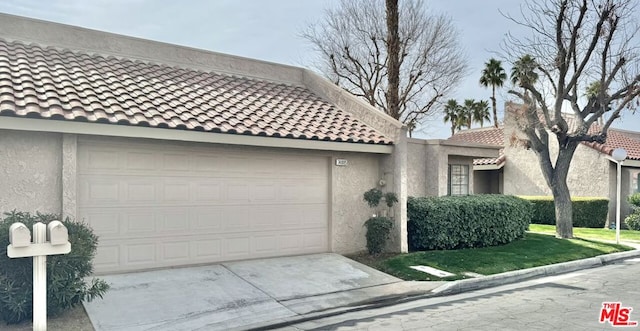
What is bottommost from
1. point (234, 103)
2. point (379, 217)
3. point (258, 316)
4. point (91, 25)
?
point (258, 316)

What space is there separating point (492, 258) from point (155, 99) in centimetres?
893

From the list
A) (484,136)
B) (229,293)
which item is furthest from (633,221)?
(229,293)

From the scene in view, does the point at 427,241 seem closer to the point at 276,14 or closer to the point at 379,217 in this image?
the point at 379,217

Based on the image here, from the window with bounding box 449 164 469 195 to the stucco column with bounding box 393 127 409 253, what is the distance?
16.5 feet

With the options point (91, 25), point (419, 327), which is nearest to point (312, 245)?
point (419, 327)

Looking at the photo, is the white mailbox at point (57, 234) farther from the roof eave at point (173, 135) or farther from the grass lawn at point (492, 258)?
the grass lawn at point (492, 258)

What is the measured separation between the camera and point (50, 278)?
616cm

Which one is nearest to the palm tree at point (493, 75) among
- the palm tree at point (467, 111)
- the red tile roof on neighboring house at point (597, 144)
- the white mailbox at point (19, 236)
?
the palm tree at point (467, 111)

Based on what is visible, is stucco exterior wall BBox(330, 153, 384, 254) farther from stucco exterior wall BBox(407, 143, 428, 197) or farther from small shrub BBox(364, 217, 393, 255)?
stucco exterior wall BBox(407, 143, 428, 197)

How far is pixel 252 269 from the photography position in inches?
374

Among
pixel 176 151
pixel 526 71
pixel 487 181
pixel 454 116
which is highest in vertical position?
pixel 454 116

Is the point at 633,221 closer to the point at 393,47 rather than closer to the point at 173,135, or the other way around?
the point at 393,47

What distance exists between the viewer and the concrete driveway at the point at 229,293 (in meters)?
6.69

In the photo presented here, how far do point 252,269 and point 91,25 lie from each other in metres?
7.95
